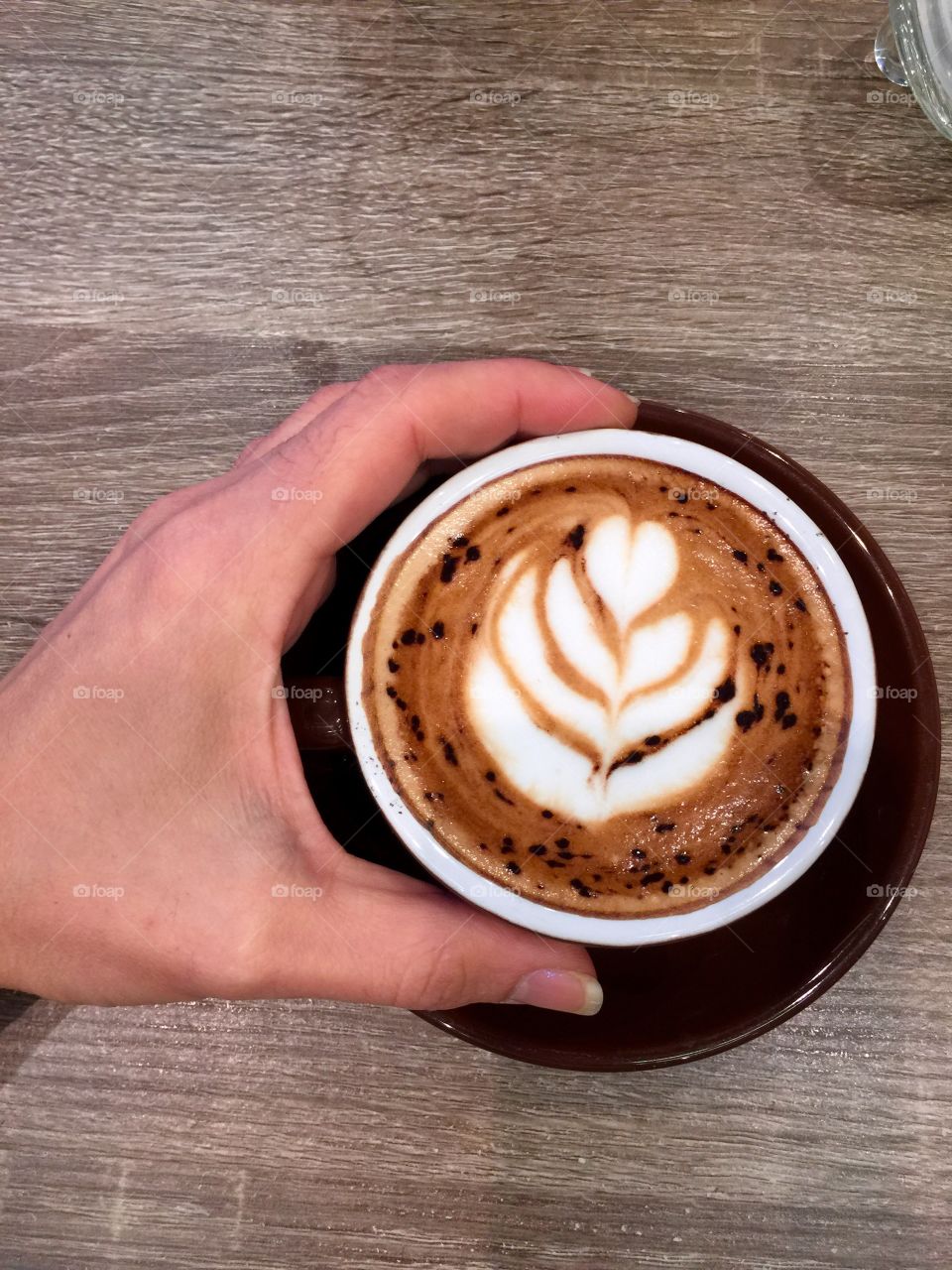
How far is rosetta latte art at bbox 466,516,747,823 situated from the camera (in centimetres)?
73

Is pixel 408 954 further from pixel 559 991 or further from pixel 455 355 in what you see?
pixel 455 355

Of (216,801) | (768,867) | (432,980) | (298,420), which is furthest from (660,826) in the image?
(298,420)

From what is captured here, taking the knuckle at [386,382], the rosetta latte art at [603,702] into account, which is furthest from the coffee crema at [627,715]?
the knuckle at [386,382]

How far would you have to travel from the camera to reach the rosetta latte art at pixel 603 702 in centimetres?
73

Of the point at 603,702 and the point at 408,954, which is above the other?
the point at 603,702

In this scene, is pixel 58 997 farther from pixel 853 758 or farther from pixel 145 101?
pixel 145 101

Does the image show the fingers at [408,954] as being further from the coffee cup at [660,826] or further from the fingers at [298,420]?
the fingers at [298,420]

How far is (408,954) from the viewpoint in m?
0.73

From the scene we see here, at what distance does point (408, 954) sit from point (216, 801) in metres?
0.19

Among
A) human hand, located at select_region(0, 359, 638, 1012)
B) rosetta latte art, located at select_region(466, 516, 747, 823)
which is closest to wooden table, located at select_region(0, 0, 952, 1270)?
human hand, located at select_region(0, 359, 638, 1012)

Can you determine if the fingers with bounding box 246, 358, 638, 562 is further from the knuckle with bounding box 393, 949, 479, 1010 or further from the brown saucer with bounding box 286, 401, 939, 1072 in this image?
the knuckle with bounding box 393, 949, 479, 1010

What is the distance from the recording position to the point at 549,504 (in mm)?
756

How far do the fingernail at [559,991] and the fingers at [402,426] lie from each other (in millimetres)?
392

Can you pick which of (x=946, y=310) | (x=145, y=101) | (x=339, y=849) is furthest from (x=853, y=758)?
(x=145, y=101)
